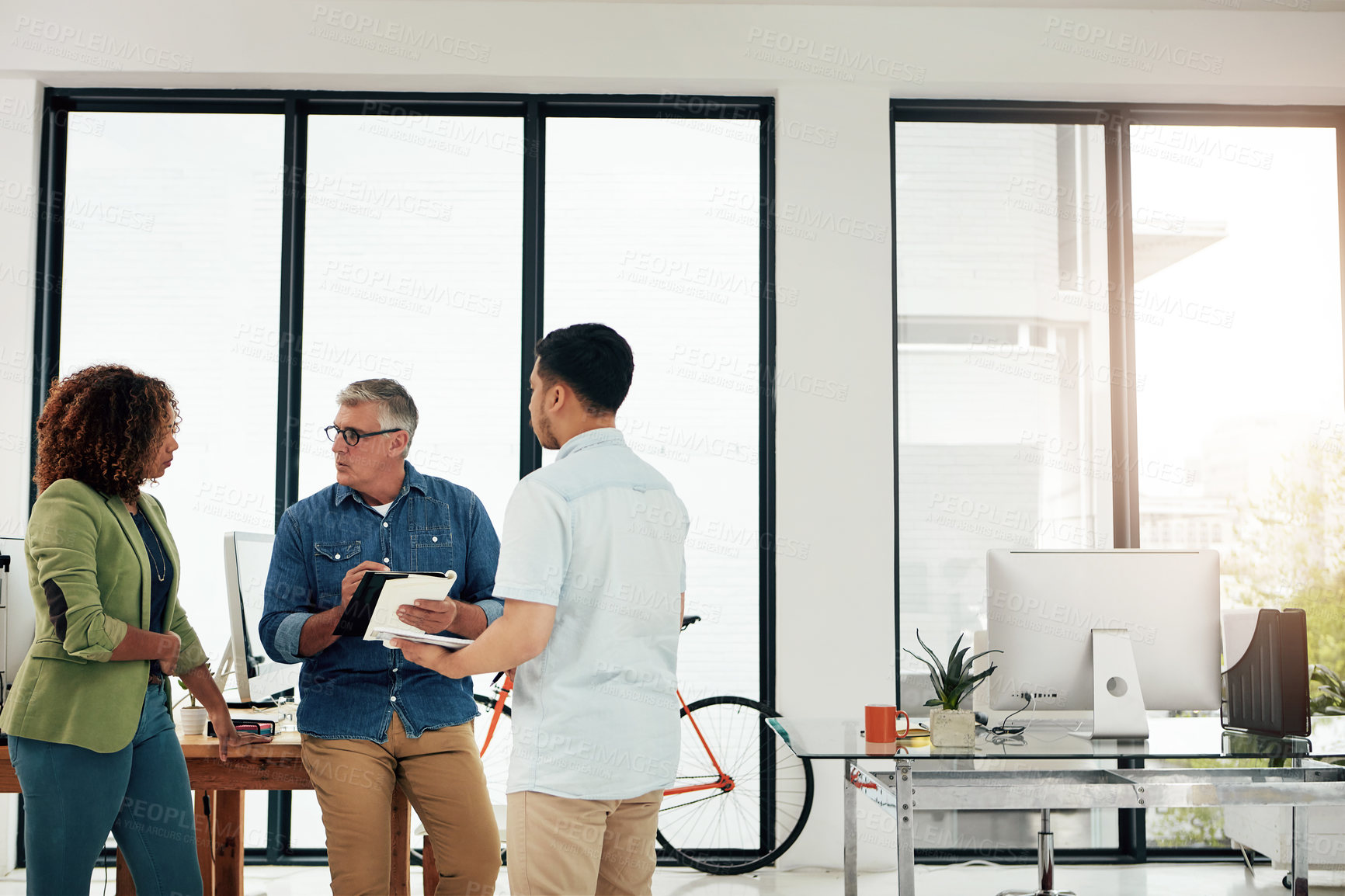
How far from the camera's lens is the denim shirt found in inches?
78.5

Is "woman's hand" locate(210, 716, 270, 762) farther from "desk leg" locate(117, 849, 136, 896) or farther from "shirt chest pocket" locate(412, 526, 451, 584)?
"shirt chest pocket" locate(412, 526, 451, 584)

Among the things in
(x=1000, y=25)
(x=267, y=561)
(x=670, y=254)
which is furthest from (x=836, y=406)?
(x=267, y=561)

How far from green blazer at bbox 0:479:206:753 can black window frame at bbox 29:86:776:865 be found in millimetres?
1889

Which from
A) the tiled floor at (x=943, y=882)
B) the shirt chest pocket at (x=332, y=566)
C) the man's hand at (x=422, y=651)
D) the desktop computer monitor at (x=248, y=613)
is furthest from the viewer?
the tiled floor at (x=943, y=882)

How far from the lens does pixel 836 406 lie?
12.5ft

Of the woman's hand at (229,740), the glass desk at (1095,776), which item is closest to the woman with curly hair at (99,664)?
the woman's hand at (229,740)

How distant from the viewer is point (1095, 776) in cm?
238

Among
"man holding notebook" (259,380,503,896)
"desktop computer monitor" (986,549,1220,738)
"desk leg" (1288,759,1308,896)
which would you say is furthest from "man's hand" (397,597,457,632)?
"desk leg" (1288,759,1308,896)

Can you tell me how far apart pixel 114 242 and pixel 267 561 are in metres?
2.08

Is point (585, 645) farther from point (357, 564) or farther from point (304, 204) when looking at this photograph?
point (304, 204)

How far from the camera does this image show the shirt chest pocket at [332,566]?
207 centimetres

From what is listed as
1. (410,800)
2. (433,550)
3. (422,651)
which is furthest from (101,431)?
(410,800)

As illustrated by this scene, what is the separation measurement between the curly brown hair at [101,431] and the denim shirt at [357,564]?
0.32 metres

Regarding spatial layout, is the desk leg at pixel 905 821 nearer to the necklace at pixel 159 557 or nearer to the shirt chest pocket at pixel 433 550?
the shirt chest pocket at pixel 433 550
